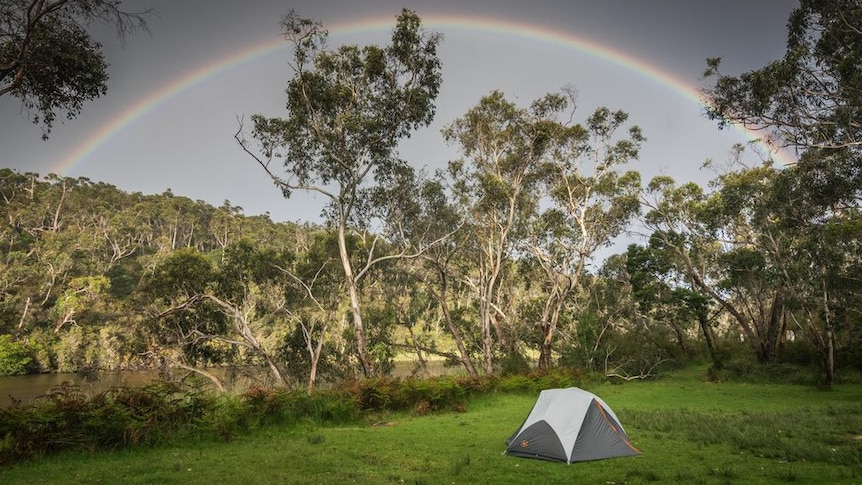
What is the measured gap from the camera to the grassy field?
8000 mm

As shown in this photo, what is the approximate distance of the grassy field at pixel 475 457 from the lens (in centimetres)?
800

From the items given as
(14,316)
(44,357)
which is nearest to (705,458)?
(44,357)

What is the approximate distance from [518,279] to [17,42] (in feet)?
116

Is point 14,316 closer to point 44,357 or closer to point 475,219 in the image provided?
point 44,357

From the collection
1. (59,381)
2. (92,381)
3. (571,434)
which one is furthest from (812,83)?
(59,381)

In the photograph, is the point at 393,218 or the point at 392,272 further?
the point at 392,272

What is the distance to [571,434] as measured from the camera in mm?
10078

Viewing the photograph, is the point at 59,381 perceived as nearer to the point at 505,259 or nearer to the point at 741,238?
the point at 505,259

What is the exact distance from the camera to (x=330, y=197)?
23.4 metres

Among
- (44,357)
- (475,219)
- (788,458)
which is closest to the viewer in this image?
(788,458)

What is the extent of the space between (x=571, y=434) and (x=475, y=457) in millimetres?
2150

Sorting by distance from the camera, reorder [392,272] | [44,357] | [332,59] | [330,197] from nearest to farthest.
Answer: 1. [332,59]
2. [330,197]
3. [392,272]
4. [44,357]

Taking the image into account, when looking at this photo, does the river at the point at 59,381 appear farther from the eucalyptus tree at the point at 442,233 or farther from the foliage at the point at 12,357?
the eucalyptus tree at the point at 442,233

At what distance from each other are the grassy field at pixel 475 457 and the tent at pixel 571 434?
346mm
